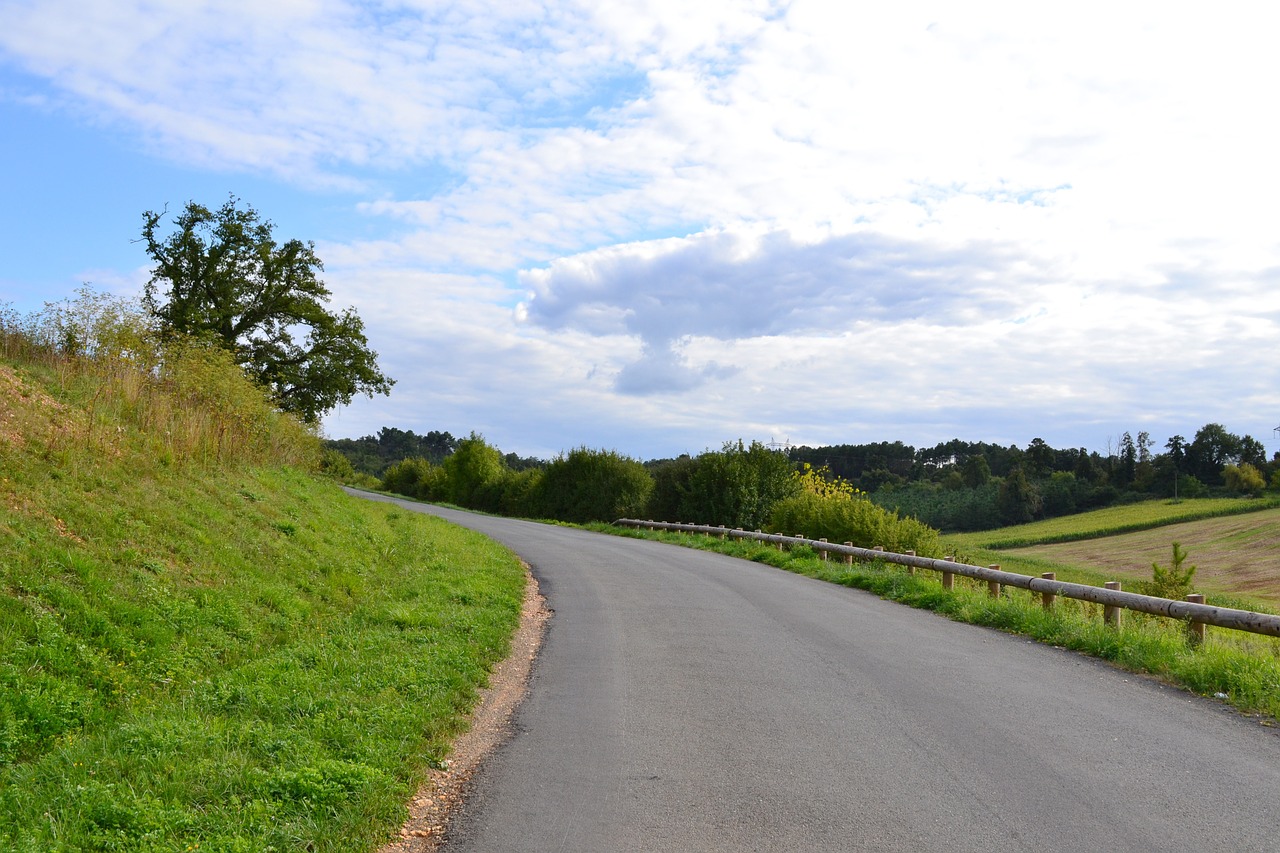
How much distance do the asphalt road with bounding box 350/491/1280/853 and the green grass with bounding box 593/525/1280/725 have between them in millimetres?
357

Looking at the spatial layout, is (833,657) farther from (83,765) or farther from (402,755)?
(83,765)

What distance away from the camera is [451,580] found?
14922mm

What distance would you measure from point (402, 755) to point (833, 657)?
17.2 ft

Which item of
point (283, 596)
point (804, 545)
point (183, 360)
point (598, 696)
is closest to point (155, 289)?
point (183, 360)

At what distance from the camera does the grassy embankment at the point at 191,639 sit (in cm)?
491

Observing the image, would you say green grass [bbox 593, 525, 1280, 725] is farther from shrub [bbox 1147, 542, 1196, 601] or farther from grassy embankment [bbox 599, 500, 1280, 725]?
shrub [bbox 1147, 542, 1196, 601]

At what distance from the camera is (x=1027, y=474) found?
122250mm

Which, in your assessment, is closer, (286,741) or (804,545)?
(286,741)

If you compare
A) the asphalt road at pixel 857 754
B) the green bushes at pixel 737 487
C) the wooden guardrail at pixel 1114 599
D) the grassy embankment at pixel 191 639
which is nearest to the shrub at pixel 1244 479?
the green bushes at pixel 737 487

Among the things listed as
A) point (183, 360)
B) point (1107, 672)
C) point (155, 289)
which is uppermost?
point (155, 289)

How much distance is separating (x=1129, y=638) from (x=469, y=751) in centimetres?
783

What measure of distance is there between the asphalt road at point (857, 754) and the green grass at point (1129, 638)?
36cm

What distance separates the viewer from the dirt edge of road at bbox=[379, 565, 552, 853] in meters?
4.85

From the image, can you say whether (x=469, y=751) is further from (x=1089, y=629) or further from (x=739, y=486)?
(x=739, y=486)
